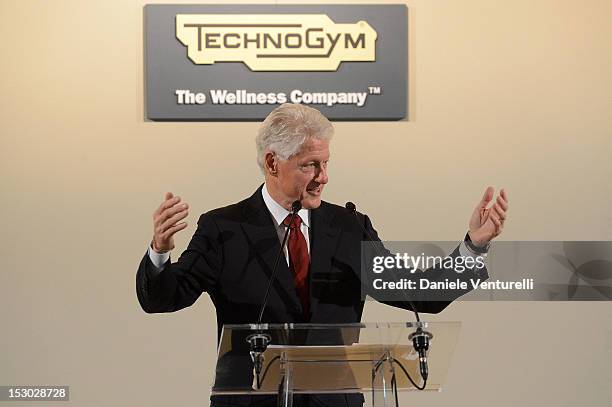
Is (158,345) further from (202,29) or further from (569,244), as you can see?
(569,244)

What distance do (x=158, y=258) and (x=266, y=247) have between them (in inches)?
18.5

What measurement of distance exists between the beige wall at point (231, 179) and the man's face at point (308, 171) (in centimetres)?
114

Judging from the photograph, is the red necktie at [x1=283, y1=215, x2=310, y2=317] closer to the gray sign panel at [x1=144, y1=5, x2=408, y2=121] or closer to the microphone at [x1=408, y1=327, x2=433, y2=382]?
the microphone at [x1=408, y1=327, x2=433, y2=382]

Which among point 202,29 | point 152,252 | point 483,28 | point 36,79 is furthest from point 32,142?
point 483,28

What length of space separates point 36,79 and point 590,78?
2522 millimetres

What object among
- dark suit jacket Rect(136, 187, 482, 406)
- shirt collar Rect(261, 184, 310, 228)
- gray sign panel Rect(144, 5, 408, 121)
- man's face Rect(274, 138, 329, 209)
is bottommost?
dark suit jacket Rect(136, 187, 482, 406)

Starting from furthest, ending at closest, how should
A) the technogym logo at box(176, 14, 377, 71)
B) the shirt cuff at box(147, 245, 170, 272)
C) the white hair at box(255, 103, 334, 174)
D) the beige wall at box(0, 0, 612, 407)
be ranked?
the technogym logo at box(176, 14, 377, 71), the beige wall at box(0, 0, 612, 407), the white hair at box(255, 103, 334, 174), the shirt cuff at box(147, 245, 170, 272)

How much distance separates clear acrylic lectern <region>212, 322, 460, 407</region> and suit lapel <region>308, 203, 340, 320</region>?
524 millimetres

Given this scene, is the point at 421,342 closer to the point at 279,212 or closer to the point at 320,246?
the point at 320,246

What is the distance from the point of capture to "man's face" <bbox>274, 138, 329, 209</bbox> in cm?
355

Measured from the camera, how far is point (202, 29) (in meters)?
4.77

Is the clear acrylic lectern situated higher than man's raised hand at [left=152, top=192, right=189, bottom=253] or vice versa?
man's raised hand at [left=152, top=192, right=189, bottom=253]

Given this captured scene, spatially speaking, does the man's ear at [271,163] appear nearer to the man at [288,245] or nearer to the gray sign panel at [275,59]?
the man at [288,245]

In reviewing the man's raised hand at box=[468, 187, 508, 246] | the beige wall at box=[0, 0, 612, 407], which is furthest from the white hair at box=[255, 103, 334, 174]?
the beige wall at box=[0, 0, 612, 407]
